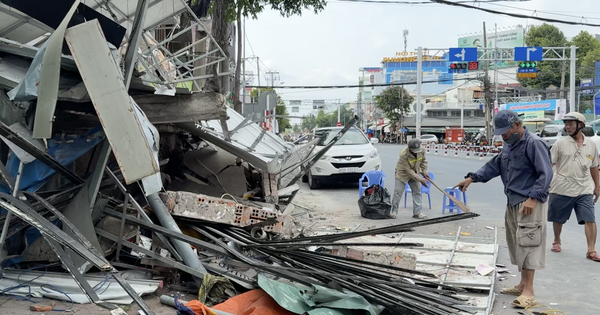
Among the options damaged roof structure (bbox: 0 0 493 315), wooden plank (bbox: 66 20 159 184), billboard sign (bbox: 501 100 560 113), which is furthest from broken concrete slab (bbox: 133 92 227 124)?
billboard sign (bbox: 501 100 560 113)

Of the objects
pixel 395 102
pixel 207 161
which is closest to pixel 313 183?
pixel 207 161

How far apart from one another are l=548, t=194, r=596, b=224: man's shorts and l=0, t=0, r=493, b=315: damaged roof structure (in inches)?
107

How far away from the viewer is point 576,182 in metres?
7.04

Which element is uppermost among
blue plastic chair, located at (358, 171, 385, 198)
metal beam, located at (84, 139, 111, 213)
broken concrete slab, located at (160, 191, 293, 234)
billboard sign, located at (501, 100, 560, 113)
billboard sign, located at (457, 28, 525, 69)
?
billboard sign, located at (457, 28, 525, 69)

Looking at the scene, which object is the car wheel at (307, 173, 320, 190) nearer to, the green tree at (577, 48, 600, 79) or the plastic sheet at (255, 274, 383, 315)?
the plastic sheet at (255, 274, 383, 315)

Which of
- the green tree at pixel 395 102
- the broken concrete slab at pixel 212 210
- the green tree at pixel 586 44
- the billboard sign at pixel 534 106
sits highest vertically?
the green tree at pixel 586 44

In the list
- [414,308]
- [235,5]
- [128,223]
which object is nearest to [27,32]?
[128,223]

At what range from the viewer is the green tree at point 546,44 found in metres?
Result: 56.5

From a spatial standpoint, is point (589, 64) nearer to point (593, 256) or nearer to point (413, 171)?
point (413, 171)

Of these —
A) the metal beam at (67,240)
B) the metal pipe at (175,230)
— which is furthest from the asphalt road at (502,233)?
the metal beam at (67,240)

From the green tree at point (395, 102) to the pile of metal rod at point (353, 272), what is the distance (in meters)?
62.3

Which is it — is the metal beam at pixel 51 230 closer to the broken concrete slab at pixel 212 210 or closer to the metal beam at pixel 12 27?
the broken concrete slab at pixel 212 210

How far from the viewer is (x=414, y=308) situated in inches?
166

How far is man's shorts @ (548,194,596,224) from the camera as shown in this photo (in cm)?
697
